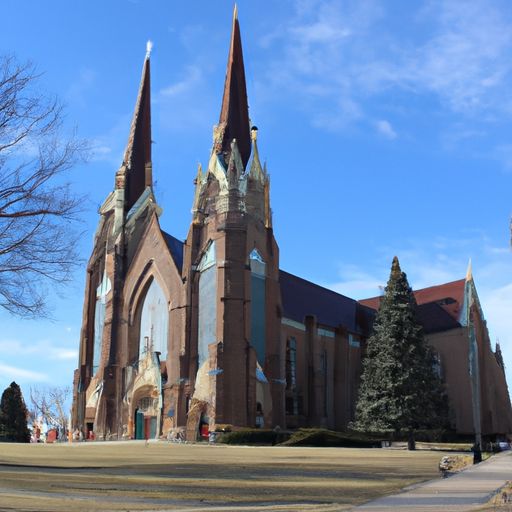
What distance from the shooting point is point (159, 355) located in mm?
47094

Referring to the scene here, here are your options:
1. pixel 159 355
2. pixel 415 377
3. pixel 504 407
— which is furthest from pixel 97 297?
pixel 504 407

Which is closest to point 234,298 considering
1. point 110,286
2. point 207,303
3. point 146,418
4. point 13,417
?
point 207,303

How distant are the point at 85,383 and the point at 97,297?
6.73m

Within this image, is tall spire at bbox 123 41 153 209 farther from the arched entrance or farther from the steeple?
the arched entrance

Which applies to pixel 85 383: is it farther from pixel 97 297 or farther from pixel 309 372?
pixel 309 372

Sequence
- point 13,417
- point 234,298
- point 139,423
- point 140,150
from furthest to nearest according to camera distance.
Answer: point 140,150
point 13,417
point 139,423
point 234,298

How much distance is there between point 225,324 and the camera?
4159 cm

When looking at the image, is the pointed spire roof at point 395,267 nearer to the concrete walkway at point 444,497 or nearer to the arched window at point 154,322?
the arched window at point 154,322

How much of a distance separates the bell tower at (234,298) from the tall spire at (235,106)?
88.4 inches

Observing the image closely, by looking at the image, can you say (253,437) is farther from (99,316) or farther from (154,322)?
(99,316)

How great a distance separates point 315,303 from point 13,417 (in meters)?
24.3

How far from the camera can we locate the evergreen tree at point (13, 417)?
49844 mm

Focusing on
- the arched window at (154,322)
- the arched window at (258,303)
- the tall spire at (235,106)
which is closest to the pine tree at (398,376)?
the arched window at (258,303)

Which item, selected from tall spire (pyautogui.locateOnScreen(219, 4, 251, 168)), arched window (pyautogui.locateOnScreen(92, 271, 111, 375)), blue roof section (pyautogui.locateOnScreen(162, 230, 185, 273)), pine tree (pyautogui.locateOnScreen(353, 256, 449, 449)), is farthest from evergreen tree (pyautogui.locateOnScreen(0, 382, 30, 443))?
pine tree (pyautogui.locateOnScreen(353, 256, 449, 449))
